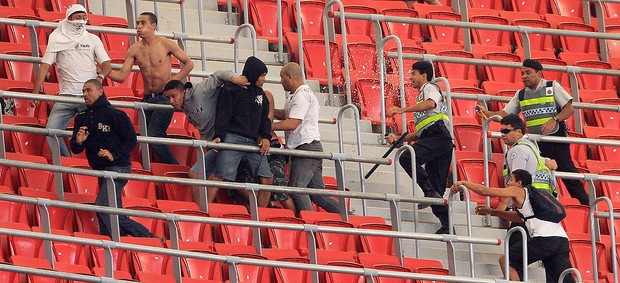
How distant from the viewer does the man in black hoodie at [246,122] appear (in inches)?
655

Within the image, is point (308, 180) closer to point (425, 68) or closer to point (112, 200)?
point (425, 68)

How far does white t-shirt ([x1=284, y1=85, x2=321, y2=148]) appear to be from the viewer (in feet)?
55.9

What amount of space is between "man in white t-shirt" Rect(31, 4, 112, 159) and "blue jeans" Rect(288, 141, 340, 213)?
1.78 metres

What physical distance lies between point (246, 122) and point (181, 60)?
3.10 ft

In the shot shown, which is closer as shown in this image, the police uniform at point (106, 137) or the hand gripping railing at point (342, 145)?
the police uniform at point (106, 137)

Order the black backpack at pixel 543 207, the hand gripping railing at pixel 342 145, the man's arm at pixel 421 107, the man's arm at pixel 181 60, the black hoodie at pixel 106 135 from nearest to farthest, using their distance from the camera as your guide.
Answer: the black hoodie at pixel 106 135 < the black backpack at pixel 543 207 < the hand gripping railing at pixel 342 145 < the man's arm at pixel 181 60 < the man's arm at pixel 421 107

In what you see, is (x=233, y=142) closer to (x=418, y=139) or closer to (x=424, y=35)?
(x=418, y=139)

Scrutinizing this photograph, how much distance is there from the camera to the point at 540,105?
58.9ft

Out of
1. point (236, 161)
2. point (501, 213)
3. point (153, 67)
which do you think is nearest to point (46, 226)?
point (236, 161)

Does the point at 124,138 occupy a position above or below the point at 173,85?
below

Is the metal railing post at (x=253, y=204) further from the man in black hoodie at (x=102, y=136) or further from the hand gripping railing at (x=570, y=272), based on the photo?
the hand gripping railing at (x=570, y=272)

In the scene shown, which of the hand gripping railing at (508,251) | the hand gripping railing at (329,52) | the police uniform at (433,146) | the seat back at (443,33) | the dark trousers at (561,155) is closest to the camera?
the hand gripping railing at (508,251)

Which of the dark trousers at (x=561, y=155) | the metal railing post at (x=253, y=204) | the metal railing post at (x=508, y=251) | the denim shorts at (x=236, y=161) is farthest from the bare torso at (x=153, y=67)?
the dark trousers at (x=561, y=155)

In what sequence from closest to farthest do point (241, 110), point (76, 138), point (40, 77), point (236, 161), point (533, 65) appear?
point (76, 138) → point (236, 161) → point (241, 110) → point (40, 77) → point (533, 65)
